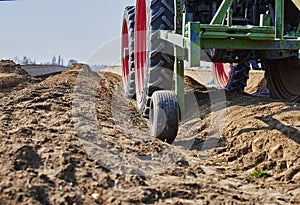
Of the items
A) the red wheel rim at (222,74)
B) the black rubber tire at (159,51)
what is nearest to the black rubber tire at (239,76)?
the red wheel rim at (222,74)

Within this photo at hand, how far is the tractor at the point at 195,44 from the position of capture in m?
4.31

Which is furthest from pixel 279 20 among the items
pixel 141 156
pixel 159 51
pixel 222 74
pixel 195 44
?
pixel 222 74

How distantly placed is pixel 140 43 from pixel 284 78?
215cm

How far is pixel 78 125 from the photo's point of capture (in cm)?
418

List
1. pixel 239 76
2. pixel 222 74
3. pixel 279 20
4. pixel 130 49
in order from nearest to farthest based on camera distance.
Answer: pixel 279 20 < pixel 130 49 < pixel 239 76 < pixel 222 74

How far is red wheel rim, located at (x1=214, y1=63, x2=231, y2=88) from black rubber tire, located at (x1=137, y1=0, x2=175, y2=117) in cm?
404

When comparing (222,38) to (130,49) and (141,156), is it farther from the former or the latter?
(130,49)

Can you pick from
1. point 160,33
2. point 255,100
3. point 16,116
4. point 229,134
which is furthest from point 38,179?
point 255,100

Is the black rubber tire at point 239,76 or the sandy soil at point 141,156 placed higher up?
the black rubber tire at point 239,76

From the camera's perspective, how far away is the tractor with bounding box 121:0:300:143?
14.1 feet

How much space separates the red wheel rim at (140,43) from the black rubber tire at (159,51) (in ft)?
4.48

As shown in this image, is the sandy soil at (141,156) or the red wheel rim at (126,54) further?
the red wheel rim at (126,54)

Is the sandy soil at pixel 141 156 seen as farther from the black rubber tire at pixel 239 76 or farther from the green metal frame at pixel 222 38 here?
the black rubber tire at pixel 239 76

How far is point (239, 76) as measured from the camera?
26.9 ft
